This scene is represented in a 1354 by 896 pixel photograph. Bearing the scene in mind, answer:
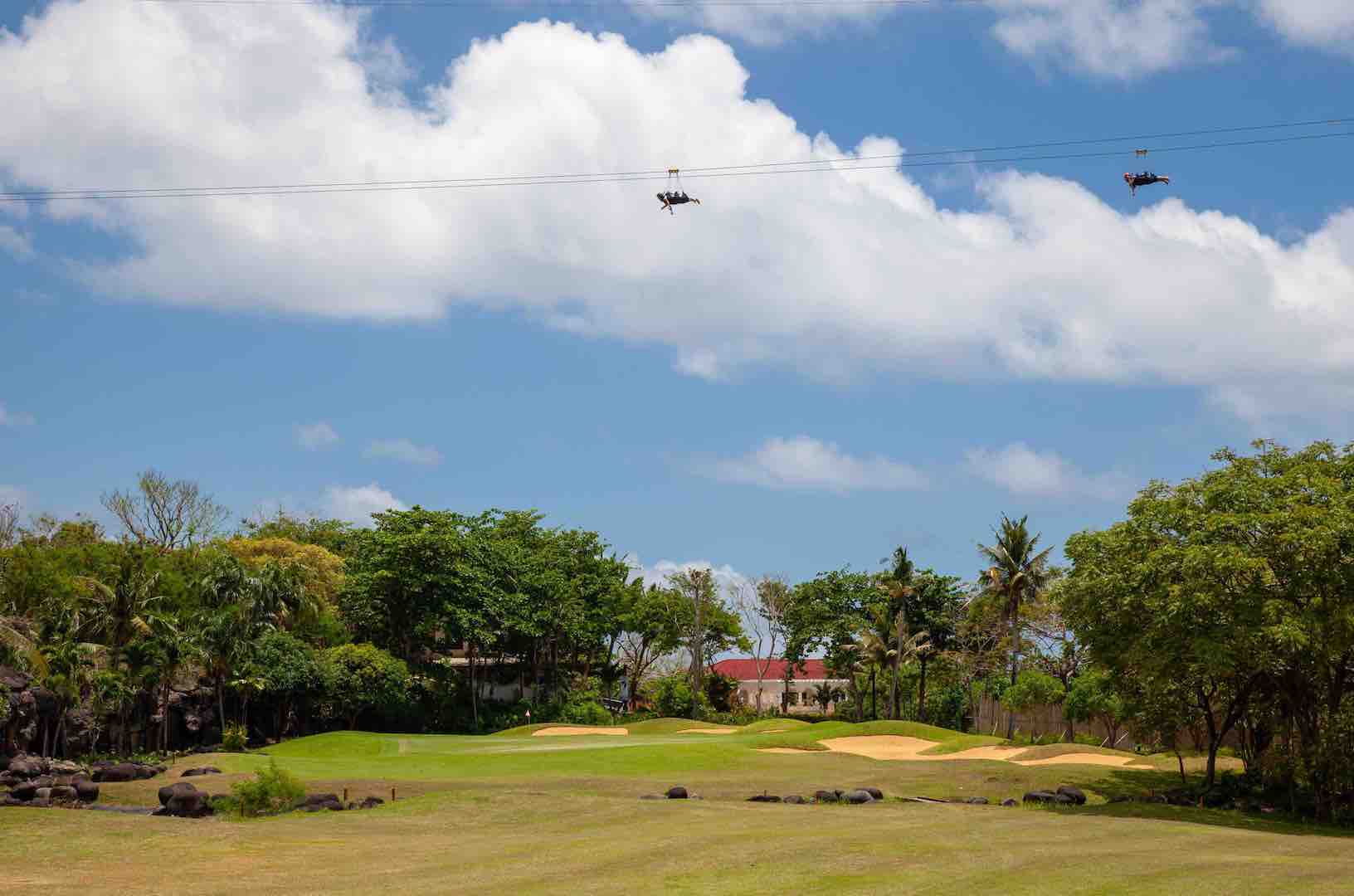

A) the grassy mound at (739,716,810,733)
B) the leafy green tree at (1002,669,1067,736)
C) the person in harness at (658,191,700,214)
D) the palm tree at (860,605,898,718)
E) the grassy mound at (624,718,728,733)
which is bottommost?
the grassy mound at (624,718,728,733)

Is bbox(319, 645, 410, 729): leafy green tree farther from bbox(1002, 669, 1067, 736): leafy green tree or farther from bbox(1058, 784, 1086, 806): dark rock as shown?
bbox(1058, 784, 1086, 806): dark rock

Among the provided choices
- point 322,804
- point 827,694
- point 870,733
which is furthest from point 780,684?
point 322,804

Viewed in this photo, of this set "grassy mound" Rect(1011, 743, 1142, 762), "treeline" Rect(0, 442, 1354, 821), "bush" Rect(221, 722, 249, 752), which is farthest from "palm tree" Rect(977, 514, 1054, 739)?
"bush" Rect(221, 722, 249, 752)

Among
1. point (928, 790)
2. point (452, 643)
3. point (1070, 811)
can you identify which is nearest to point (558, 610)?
point (452, 643)

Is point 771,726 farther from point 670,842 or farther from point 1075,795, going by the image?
point 670,842

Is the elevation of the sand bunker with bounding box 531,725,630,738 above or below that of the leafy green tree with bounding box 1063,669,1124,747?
below

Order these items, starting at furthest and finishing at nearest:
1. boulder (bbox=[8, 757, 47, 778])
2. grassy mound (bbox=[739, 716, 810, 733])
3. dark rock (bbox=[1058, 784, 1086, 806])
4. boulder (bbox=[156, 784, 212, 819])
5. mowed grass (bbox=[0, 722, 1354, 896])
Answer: grassy mound (bbox=[739, 716, 810, 733])
boulder (bbox=[8, 757, 47, 778])
dark rock (bbox=[1058, 784, 1086, 806])
boulder (bbox=[156, 784, 212, 819])
mowed grass (bbox=[0, 722, 1354, 896])
